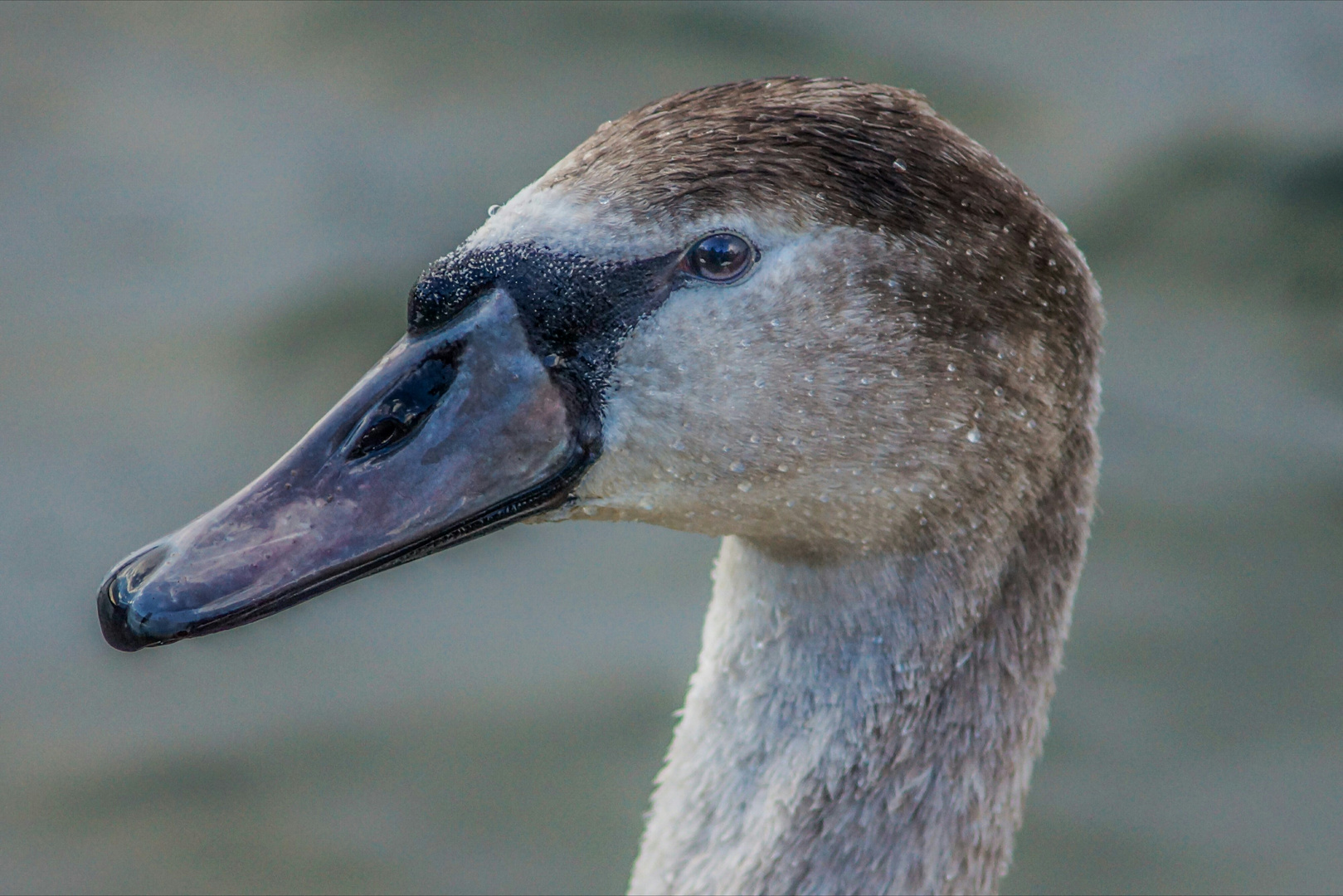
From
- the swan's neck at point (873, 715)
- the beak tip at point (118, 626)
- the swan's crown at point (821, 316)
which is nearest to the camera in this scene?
the beak tip at point (118, 626)

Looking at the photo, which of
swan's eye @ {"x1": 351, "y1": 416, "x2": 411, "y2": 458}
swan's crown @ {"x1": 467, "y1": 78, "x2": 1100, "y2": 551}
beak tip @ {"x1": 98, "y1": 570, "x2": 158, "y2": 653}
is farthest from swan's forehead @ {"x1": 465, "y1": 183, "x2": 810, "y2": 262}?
beak tip @ {"x1": 98, "y1": 570, "x2": 158, "y2": 653}

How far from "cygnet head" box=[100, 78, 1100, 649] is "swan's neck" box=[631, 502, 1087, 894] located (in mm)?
232

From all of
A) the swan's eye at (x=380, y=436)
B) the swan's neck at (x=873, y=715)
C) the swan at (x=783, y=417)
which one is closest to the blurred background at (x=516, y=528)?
the swan's neck at (x=873, y=715)

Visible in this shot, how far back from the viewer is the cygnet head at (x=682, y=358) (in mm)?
2488

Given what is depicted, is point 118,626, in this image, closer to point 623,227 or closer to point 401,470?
point 401,470

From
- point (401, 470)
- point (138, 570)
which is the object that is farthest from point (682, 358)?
point (138, 570)

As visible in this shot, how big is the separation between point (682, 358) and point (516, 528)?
2.65 meters

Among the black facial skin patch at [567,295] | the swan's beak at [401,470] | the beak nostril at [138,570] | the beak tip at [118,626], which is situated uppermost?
the black facial skin patch at [567,295]

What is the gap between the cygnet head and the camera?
249 centimetres

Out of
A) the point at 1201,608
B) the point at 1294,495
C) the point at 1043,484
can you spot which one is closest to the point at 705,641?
the point at 1043,484

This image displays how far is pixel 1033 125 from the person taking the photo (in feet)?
19.2

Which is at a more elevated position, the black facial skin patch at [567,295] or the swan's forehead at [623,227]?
the swan's forehead at [623,227]

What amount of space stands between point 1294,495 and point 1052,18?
6.86 ft

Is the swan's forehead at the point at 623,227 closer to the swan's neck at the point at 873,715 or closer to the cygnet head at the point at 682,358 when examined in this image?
the cygnet head at the point at 682,358
